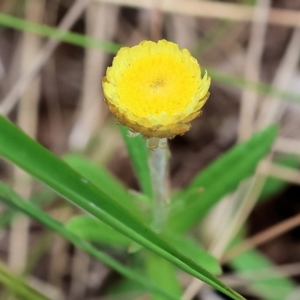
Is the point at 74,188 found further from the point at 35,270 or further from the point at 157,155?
the point at 35,270

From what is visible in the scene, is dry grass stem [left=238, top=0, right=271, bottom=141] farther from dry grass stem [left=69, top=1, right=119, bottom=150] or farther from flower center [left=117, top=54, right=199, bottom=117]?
flower center [left=117, top=54, right=199, bottom=117]

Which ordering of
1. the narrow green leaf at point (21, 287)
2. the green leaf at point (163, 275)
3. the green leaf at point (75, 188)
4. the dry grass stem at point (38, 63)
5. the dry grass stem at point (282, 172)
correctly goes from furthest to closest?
the dry grass stem at point (38, 63)
the dry grass stem at point (282, 172)
the green leaf at point (163, 275)
the narrow green leaf at point (21, 287)
the green leaf at point (75, 188)

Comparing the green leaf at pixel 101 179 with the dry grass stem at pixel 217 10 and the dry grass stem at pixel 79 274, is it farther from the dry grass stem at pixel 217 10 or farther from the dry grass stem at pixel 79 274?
the dry grass stem at pixel 217 10

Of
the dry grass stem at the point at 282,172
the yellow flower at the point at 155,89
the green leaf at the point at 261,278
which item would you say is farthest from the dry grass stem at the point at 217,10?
the yellow flower at the point at 155,89

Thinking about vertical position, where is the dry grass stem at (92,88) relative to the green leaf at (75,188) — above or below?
above

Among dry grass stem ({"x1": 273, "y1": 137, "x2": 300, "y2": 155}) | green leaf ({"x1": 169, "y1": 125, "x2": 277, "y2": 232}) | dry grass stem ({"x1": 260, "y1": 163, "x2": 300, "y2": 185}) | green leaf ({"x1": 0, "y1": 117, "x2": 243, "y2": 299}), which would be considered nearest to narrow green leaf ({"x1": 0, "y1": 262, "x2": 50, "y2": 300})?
green leaf ({"x1": 169, "y1": 125, "x2": 277, "y2": 232})
